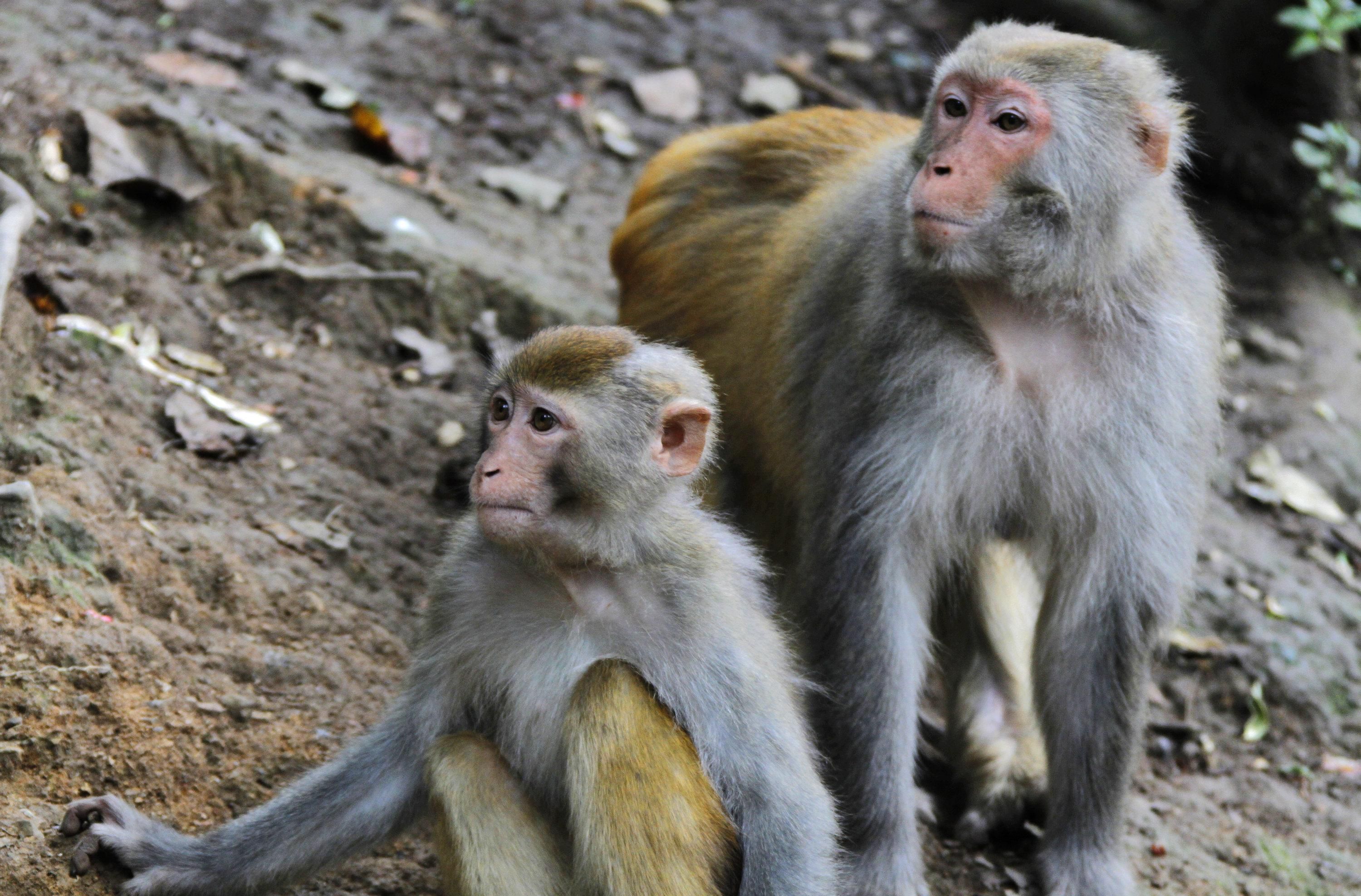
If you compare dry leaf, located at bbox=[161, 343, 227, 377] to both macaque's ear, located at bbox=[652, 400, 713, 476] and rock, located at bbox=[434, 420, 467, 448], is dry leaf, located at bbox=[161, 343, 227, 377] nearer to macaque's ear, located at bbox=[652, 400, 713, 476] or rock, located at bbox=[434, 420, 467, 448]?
rock, located at bbox=[434, 420, 467, 448]

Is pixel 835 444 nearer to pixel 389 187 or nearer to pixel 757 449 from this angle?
pixel 757 449

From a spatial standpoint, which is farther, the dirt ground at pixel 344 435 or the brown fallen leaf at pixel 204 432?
the brown fallen leaf at pixel 204 432

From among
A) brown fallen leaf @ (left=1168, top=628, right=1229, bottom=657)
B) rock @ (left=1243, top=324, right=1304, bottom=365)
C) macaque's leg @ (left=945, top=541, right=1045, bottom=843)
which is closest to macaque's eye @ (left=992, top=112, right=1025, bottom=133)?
macaque's leg @ (left=945, top=541, right=1045, bottom=843)

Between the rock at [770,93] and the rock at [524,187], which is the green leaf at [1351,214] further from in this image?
the rock at [524,187]

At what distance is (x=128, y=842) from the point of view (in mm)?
3811

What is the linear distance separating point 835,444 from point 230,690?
79.8 inches

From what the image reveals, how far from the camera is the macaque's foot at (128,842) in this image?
380 cm

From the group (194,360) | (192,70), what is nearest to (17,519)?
(194,360)

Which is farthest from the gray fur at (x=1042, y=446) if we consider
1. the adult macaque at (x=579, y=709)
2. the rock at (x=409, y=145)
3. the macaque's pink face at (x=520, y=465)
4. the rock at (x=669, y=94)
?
the rock at (x=669, y=94)

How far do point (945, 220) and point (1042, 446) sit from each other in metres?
0.79

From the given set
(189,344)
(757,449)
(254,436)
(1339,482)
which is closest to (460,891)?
(757,449)

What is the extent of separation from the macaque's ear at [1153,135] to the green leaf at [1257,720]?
2.78m

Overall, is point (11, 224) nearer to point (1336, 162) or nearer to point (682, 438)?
point (682, 438)

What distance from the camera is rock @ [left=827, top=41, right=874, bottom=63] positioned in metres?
9.02
